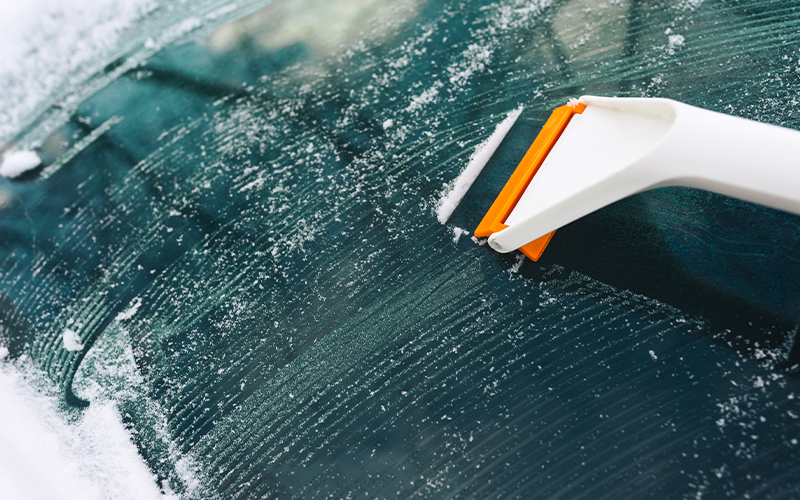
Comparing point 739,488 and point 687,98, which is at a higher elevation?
point 687,98

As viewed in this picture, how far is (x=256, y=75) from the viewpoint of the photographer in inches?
45.1

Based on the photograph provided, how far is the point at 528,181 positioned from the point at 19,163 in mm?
1254

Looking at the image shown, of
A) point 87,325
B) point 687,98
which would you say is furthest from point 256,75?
point 687,98

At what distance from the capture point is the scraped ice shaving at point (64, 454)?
2.61 feet

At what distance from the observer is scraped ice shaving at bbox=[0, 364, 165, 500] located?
0.79m

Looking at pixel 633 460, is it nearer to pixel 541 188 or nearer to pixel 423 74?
pixel 541 188

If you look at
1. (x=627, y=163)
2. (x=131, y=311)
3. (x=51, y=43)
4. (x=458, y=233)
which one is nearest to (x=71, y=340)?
(x=131, y=311)

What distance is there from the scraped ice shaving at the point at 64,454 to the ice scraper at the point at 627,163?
30.6 inches

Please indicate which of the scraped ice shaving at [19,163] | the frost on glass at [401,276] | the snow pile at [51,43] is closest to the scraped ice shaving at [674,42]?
the frost on glass at [401,276]

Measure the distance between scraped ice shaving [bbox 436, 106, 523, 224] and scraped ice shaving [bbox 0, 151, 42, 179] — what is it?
106cm

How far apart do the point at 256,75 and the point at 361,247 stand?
60 centimetres

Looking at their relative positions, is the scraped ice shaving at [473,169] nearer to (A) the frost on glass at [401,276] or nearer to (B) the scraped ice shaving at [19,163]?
(A) the frost on glass at [401,276]

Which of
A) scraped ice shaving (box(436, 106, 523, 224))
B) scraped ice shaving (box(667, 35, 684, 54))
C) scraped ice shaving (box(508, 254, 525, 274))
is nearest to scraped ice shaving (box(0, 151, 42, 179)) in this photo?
scraped ice shaving (box(436, 106, 523, 224))

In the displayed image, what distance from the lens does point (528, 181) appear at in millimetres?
810
